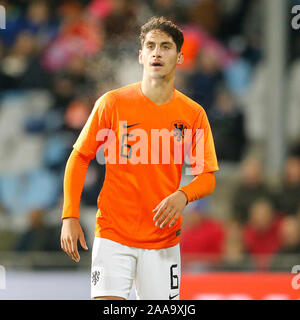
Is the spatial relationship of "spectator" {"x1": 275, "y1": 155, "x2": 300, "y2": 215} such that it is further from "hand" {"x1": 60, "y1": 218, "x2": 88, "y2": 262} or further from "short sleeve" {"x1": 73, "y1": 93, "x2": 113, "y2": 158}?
"hand" {"x1": 60, "y1": 218, "x2": 88, "y2": 262}

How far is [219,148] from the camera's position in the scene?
25.9 feet

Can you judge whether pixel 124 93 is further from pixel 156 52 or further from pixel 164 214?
pixel 164 214

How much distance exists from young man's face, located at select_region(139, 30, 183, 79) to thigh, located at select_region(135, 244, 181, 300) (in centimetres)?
94

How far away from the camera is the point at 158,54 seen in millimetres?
3727

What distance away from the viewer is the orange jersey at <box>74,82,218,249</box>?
12.4 feet

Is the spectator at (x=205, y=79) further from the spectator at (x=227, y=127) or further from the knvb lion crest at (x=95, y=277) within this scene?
the knvb lion crest at (x=95, y=277)

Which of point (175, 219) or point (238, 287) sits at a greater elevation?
point (175, 219)

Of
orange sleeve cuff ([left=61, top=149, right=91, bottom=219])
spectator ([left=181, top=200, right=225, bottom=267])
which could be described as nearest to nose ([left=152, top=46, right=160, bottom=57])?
orange sleeve cuff ([left=61, top=149, right=91, bottom=219])

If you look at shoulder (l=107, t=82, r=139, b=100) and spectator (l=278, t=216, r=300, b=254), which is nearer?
shoulder (l=107, t=82, r=139, b=100)

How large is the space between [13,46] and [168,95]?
19.4ft

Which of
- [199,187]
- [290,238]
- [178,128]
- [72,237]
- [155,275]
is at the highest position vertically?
[178,128]

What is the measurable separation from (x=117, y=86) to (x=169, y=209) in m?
2.94

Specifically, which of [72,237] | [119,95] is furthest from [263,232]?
[72,237]
